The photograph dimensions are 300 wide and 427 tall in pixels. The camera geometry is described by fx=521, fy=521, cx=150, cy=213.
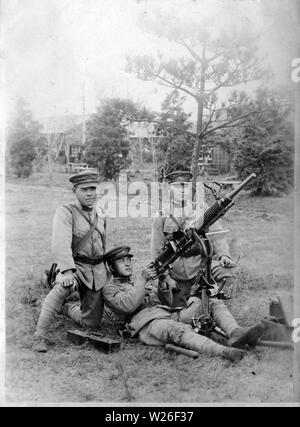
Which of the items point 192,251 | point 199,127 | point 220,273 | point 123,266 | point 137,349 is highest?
point 199,127

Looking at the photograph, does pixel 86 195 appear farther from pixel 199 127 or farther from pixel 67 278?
pixel 199 127

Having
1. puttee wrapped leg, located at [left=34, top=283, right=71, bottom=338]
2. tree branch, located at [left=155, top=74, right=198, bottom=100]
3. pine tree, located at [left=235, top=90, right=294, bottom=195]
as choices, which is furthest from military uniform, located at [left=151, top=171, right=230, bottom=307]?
puttee wrapped leg, located at [left=34, top=283, right=71, bottom=338]

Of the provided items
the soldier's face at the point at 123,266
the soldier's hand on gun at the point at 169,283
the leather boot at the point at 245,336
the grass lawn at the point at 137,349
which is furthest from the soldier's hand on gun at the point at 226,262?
the soldier's face at the point at 123,266

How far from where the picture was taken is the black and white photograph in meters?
4.25

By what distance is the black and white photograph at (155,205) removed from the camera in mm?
4246

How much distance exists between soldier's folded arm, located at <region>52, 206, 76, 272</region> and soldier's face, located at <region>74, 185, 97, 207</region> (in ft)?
0.61

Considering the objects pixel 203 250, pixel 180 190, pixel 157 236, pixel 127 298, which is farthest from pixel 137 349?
pixel 180 190

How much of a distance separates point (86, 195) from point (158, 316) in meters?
1.33

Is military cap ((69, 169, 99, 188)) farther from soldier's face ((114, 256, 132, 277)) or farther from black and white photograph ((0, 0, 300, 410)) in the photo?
soldier's face ((114, 256, 132, 277))

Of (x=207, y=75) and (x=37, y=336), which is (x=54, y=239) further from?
(x=207, y=75)

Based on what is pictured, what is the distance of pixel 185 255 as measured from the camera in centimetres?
538

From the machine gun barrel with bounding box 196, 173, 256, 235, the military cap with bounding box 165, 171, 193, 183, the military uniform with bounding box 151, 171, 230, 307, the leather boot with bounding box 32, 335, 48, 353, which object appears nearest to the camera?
the leather boot with bounding box 32, 335, 48, 353

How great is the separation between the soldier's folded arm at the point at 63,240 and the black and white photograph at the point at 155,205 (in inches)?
0.6
